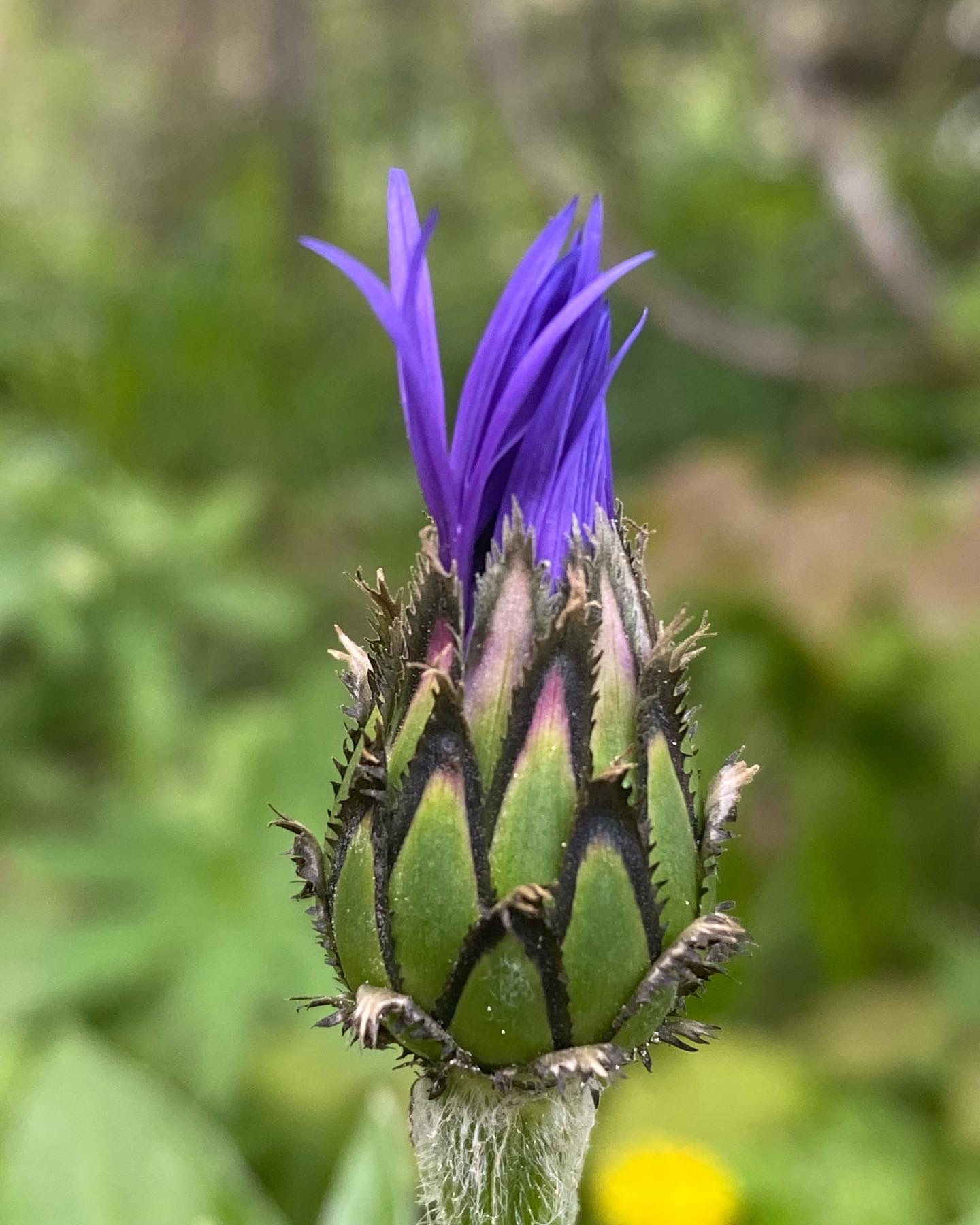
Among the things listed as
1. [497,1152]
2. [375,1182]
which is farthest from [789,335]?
[497,1152]

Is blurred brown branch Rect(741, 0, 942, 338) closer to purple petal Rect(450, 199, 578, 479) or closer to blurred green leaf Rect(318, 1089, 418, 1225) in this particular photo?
blurred green leaf Rect(318, 1089, 418, 1225)

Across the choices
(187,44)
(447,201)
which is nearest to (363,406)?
(447,201)

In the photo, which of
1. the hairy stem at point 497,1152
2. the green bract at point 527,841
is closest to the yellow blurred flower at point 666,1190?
the hairy stem at point 497,1152

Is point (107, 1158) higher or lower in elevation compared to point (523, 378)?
lower

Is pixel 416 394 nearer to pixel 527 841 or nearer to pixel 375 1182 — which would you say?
pixel 527 841

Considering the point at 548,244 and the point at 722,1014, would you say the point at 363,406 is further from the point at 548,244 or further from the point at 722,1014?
the point at 548,244

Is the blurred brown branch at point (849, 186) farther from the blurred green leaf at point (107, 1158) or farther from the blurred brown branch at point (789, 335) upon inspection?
the blurred green leaf at point (107, 1158)

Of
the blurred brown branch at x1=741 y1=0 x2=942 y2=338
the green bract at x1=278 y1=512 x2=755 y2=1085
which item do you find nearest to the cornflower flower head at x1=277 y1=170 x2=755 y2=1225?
the green bract at x1=278 y1=512 x2=755 y2=1085
